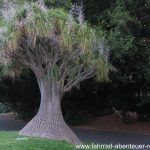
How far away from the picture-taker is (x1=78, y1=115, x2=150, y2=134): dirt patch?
70.7 feet

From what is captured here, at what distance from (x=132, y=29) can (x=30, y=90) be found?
32.8 ft

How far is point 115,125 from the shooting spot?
904 inches

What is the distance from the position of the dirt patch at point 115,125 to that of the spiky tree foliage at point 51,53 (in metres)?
7.37

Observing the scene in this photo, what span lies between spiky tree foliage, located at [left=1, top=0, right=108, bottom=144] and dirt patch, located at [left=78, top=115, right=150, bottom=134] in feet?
24.2

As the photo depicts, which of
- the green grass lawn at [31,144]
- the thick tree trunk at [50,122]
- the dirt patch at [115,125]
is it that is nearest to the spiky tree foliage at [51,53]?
the thick tree trunk at [50,122]

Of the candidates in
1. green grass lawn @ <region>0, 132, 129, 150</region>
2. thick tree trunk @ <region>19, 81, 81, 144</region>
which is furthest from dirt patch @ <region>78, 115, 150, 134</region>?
green grass lawn @ <region>0, 132, 129, 150</region>

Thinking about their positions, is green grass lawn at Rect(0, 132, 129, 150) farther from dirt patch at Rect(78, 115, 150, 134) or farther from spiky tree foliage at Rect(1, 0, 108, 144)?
dirt patch at Rect(78, 115, 150, 134)

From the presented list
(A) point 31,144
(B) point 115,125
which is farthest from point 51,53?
(B) point 115,125

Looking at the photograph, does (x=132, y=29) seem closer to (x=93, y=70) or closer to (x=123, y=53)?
(x=123, y=53)

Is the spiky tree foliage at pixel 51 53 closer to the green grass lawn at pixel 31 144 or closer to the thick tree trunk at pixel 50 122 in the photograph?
the thick tree trunk at pixel 50 122

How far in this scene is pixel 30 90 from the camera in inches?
1026

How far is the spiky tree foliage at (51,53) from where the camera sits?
13.5m

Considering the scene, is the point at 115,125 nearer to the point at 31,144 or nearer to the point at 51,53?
the point at 51,53

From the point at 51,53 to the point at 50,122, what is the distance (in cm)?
227
